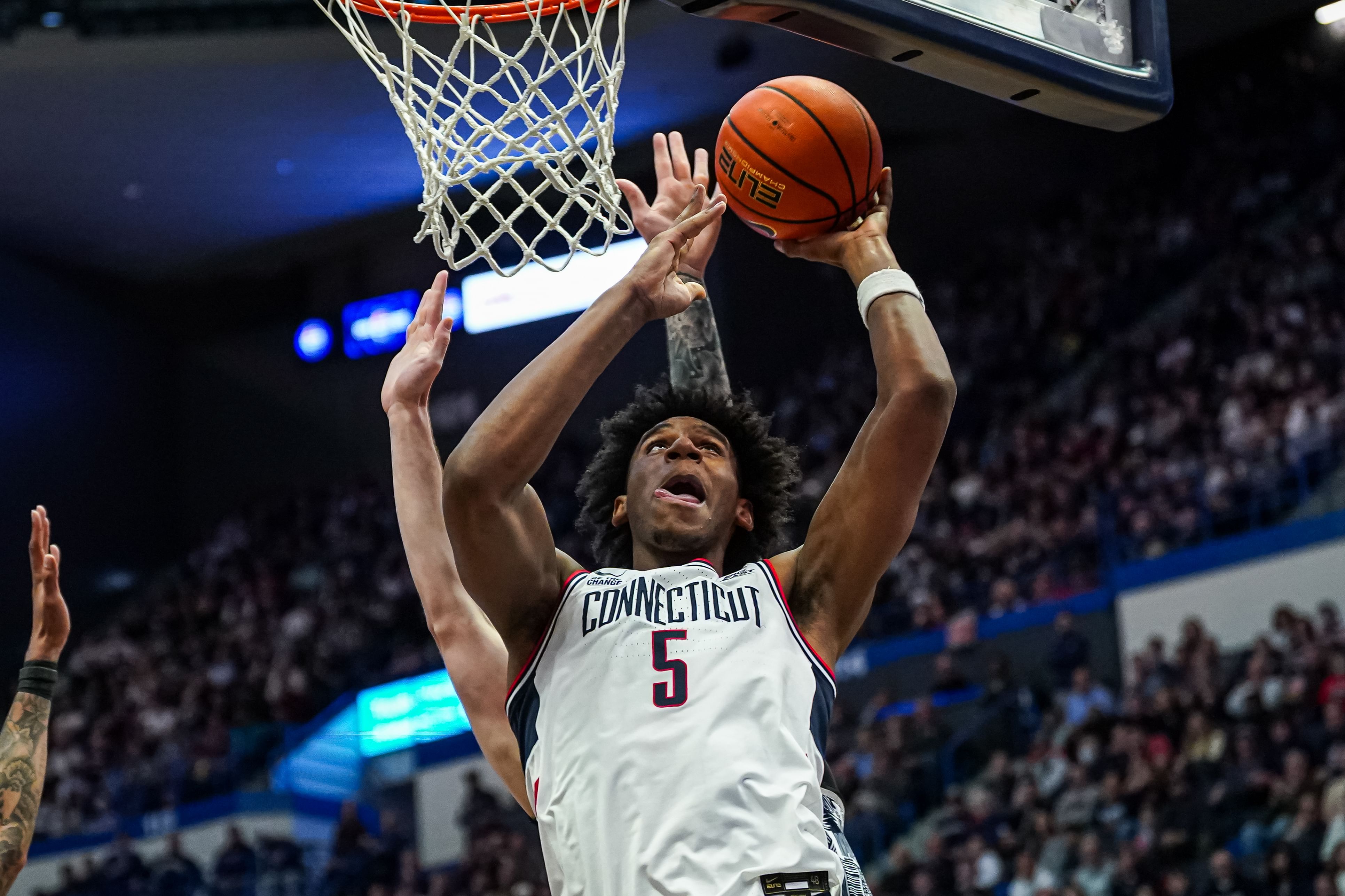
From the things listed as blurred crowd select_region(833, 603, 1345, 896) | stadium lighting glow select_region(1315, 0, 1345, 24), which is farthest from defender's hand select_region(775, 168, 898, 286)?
stadium lighting glow select_region(1315, 0, 1345, 24)

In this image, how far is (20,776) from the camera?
3.29 meters

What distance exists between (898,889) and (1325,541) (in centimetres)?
411

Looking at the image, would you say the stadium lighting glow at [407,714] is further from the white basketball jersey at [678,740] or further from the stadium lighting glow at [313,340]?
the white basketball jersey at [678,740]

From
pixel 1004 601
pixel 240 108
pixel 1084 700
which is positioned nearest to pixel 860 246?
pixel 1084 700

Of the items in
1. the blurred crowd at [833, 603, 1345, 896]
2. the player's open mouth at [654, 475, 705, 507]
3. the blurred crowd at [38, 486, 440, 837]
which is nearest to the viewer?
the player's open mouth at [654, 475, 705, 507]

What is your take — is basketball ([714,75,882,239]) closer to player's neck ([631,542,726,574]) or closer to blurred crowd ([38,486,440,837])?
player's neck ([631,542,726,574])

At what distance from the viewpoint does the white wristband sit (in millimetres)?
2939

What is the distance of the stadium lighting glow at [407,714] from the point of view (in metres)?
14.7

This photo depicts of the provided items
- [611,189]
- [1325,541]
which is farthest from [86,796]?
[611,189]

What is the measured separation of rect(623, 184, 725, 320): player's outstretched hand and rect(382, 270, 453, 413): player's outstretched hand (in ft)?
2.29

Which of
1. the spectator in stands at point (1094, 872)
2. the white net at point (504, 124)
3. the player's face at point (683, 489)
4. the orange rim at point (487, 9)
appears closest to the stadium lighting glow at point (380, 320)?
the spectator in stands at point (1094, 872)

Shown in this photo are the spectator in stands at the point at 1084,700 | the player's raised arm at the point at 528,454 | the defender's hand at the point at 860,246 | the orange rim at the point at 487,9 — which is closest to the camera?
the player's raised arm at the point at 528,454

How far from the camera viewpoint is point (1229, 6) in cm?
1484

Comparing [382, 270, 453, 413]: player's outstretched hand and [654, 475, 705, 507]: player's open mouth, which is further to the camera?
[382, 270, 453, 413]: player's outstretched hand
